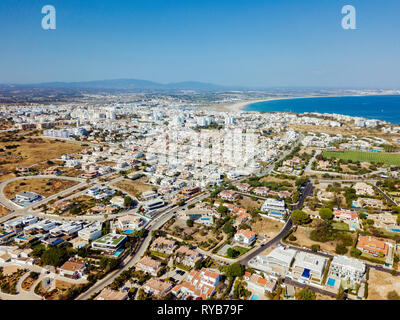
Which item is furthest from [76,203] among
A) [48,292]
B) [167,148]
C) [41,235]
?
[167,148]

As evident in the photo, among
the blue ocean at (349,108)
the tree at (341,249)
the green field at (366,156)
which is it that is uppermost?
the blue ocean at (349,108)

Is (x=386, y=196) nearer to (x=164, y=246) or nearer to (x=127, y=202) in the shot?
(x=164, y=246)

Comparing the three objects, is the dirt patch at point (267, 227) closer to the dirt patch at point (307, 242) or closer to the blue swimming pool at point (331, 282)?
the dirt patch at point (307, 242)

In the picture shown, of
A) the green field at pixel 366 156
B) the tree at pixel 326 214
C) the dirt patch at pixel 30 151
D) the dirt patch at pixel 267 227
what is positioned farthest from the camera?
the green field at pixel 366 156

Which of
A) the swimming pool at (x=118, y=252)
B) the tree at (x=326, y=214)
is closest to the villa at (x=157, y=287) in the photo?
the swimming pool at (x=118, y=252)

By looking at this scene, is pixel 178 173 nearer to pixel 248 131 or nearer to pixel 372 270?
pixel 372 270
